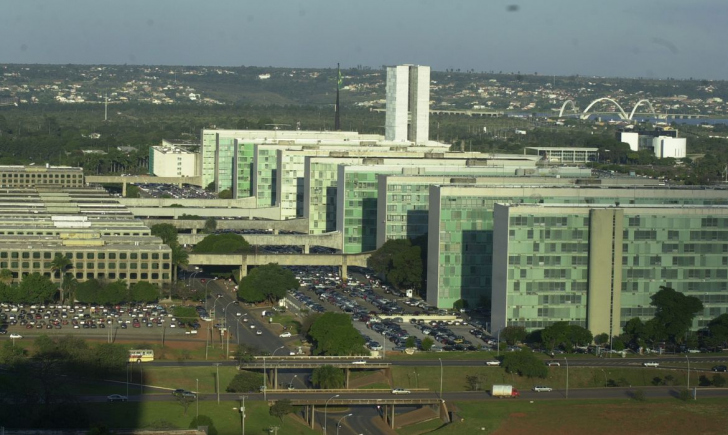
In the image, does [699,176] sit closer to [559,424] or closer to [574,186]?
[574,186]

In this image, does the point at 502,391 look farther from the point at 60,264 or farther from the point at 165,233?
the point at 165,233

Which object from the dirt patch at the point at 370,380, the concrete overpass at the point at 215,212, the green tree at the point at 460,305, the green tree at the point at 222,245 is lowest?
the dirt patch at the point at 370,380

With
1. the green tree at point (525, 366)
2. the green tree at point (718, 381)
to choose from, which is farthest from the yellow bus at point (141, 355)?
the green tree at point (718, 381)

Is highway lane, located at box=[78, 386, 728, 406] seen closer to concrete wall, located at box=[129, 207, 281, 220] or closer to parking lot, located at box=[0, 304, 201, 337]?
parking lot, located at box=[0, 304, 201, 337]

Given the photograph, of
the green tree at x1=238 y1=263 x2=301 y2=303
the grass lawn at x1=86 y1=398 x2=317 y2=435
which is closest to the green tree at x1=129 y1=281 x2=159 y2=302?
the green tree at x1=238 y1=263 x2=301 y2=303

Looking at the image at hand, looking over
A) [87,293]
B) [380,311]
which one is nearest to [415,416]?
[380,311]

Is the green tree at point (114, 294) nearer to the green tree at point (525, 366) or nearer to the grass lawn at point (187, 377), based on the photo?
the grass lawn at point (187, 377)

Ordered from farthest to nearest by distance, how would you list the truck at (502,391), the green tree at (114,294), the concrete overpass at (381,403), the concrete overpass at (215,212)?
the concrete overpass at (215,212), the green tree at (114,294), the truck at (502,391), the concrete overpass at (381,403)
